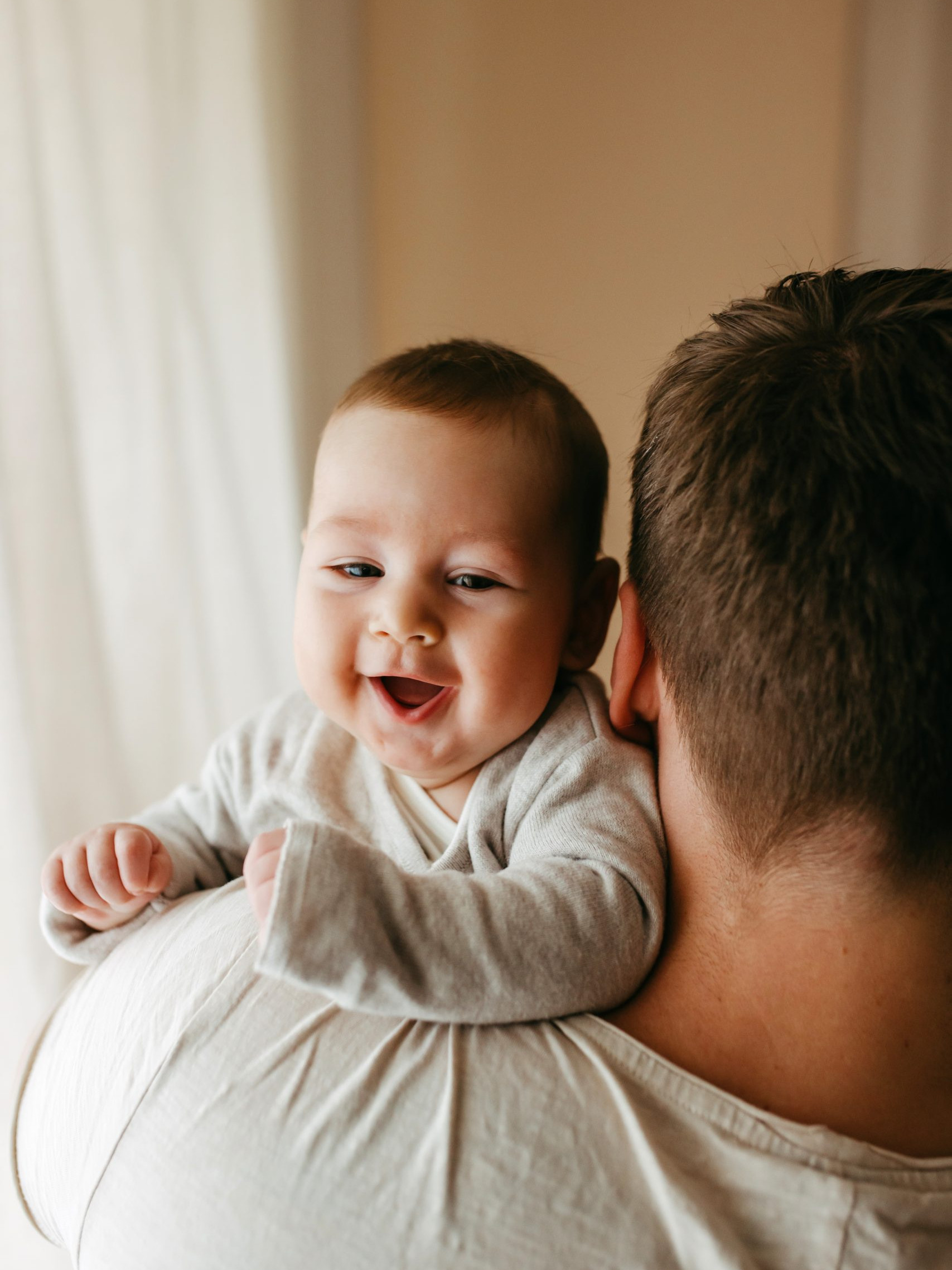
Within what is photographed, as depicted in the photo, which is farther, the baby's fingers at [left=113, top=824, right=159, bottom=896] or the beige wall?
the beige wall

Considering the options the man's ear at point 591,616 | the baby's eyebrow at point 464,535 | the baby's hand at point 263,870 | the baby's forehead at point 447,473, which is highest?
the baby's forehead at point 447,473

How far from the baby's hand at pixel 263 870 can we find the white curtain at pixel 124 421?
684 mm

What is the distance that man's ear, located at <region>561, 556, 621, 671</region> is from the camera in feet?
3.49

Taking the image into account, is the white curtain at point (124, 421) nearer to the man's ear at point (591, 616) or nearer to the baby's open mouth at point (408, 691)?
the baby's open mouth at point (408, 691)

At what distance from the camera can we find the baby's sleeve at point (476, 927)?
675mm

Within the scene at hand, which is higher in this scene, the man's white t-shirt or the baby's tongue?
the baby's tongue

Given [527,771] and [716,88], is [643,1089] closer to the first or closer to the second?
[527,771]

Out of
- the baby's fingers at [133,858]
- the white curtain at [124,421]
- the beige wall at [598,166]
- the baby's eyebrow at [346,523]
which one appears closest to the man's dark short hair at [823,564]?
the baby's eyebrow at [346,523]

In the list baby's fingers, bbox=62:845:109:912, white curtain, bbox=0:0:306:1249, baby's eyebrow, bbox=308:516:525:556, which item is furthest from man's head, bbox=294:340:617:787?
white curtain, bbox=0:0:306:1249

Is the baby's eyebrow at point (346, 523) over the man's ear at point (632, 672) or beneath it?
over

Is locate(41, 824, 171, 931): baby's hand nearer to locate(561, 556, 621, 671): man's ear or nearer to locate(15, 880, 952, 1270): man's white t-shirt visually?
locate(15, 880, 952, 1270): man's white t-shirt

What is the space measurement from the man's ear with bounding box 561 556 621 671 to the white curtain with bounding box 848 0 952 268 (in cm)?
112

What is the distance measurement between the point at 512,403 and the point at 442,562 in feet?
0.62

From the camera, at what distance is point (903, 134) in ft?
5.98
